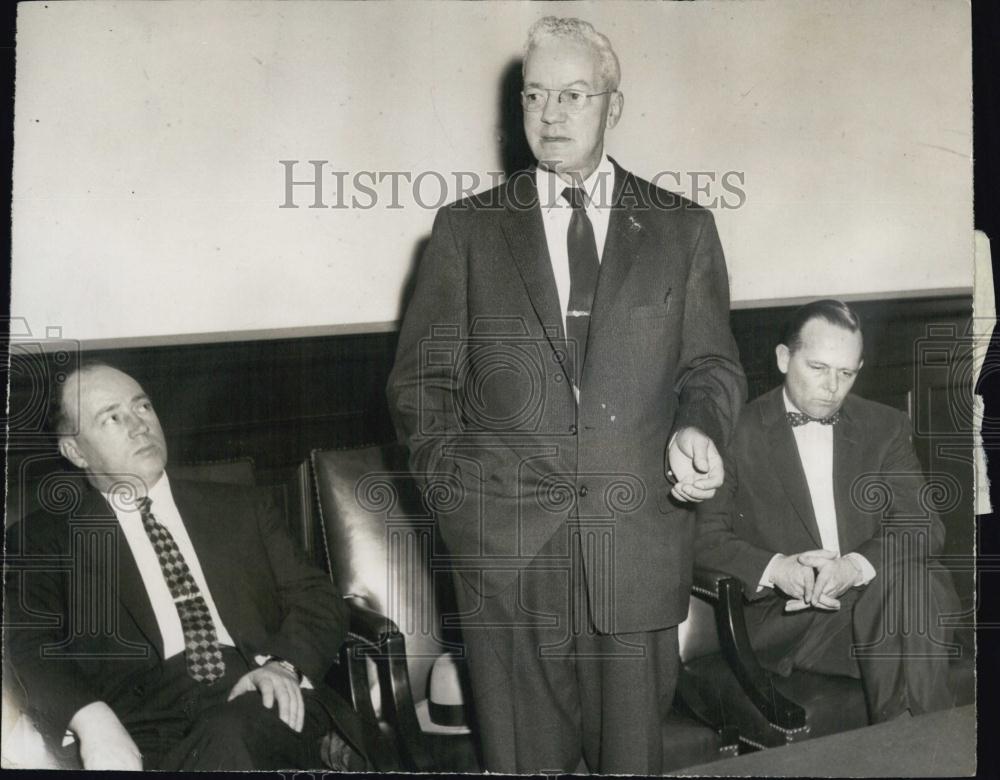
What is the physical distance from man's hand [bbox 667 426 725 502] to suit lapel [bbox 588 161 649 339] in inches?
13.4

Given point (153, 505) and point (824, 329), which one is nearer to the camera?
point (153, 505)

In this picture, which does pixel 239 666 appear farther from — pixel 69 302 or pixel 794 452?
pixel 794 452

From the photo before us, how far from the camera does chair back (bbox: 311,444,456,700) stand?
8.25ft

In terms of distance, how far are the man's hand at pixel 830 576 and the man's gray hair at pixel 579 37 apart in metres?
1.31

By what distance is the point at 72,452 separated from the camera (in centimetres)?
243

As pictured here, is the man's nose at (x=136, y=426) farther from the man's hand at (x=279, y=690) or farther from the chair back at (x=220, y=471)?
the man's hand at (x=279, y=690)

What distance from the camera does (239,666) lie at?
7.73ft

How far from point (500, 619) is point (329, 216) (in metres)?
1.15

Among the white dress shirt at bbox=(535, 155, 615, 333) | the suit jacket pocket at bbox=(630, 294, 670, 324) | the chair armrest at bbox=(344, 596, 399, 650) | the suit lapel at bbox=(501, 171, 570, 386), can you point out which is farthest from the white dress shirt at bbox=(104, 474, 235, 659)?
the suit jacket pocket at bbox=(630, 294, 670, 324)

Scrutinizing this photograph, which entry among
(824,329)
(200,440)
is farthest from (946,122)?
(200,440)

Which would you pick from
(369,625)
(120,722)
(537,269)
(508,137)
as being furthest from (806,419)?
(120,722)

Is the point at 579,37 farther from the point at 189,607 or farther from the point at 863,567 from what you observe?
the point at 189,607

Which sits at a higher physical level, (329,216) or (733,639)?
(329,216)

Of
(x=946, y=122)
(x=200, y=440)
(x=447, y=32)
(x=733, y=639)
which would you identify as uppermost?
(x=447, y=32)
